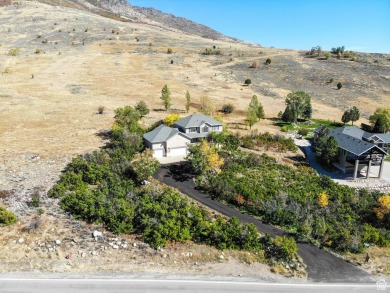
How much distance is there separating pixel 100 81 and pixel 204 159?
2476 inches

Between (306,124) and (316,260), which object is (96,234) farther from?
(306,124)

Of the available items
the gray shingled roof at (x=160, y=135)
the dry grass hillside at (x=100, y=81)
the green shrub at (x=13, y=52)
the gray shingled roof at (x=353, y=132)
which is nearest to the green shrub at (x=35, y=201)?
the dry grass hillside at (x=100, y=81)

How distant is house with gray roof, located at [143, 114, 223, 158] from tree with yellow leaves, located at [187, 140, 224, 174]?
560 centimetres

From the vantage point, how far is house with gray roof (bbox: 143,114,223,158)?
48969 mm

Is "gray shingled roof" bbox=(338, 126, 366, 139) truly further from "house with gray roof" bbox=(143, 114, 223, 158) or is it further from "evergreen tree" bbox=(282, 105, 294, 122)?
"house with gray roof" bbox=(143, 114, 223, 158)

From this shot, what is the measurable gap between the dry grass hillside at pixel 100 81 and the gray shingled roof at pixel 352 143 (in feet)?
80.6

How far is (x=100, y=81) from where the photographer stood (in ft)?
310

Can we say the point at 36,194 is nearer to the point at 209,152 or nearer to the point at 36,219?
the point at 36,219

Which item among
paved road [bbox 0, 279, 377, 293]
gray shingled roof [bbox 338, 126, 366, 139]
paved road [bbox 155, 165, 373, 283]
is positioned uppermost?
gray shingled roof [bbox 338, 126, 366, 139]

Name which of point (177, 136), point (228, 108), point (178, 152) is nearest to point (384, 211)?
point (178, 152)

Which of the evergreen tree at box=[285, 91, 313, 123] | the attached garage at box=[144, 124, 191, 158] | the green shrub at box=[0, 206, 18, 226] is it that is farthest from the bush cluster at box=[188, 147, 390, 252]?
the evergreen tree at box=[285, 91, 313, 123]

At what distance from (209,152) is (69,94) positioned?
52.8 m

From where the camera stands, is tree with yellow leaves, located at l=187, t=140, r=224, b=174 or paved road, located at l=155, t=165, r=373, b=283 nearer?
paved road, located at l=155, t=165, r=373, b=283

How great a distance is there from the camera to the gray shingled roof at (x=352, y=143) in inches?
1710
